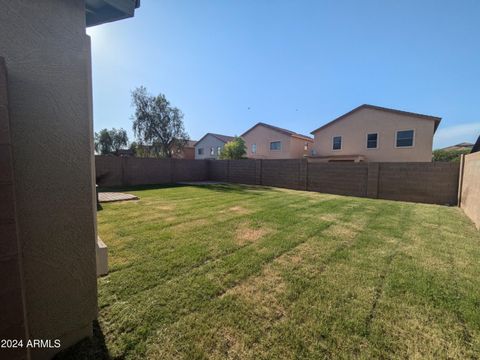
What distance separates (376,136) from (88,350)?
19.8 metres

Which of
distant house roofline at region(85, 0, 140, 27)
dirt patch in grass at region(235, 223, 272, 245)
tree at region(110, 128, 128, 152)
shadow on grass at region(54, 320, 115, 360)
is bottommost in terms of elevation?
dirt patch in grass at region(235, 223, 272, 245)

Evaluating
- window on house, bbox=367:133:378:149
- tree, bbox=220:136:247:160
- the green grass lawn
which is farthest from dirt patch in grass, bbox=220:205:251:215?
tree, bbox=220:136:247:160

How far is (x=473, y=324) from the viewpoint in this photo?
1.94m

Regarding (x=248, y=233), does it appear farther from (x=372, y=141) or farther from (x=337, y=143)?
(x=337, y=143)

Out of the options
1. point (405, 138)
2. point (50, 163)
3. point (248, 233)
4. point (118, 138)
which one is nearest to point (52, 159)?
point (50, 163)

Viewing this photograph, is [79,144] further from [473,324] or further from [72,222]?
[473,324]

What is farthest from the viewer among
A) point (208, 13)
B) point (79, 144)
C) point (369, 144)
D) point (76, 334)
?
point (369, 144)

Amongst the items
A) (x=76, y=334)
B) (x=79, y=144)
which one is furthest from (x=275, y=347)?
(x=79, y=144)

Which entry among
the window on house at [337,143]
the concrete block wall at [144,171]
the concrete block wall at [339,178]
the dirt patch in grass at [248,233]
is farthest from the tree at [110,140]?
the dirt patch in grass at [248,233]

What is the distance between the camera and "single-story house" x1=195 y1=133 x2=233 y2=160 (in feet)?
98.6

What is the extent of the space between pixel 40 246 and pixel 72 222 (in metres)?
0.22

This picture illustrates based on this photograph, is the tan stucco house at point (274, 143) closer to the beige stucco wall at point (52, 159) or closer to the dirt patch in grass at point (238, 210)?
the dirt patch in grass at point (238, 210)

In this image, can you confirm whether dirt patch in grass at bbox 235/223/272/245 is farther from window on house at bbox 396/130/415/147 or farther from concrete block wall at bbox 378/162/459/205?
window on house at bbox 396/130/415/147

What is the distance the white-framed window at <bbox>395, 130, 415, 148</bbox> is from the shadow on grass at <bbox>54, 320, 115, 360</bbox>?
1955 cm
